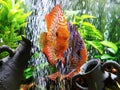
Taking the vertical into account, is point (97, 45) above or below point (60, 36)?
below

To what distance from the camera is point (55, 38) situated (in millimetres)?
1562

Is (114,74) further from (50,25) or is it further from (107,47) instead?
(107,47)

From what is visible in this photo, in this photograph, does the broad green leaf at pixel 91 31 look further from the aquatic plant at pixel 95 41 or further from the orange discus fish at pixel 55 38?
the orange discus fish at pixel 55 38

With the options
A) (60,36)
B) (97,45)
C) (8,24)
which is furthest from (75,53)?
(8,24)

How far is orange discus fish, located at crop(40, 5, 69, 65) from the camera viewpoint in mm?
1549

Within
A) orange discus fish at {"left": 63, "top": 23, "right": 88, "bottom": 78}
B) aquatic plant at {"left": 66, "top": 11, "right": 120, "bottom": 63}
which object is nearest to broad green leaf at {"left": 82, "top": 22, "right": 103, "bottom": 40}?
aquatic plant at {"left": 66, "top": 11, "right": 120, "bottom": 63}

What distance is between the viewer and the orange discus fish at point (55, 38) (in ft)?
5.08

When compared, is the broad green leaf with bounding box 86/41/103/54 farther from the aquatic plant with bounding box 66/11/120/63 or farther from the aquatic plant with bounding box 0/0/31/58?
the aquatic plant with bounding box 0/0/31/58

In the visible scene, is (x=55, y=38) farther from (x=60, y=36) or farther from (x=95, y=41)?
(x=95, y=41)

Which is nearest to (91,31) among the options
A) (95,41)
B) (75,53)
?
(95,41)

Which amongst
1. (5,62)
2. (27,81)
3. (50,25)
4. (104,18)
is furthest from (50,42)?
(104,18)

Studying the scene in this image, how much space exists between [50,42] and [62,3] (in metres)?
0.88

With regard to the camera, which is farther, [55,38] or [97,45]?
[97,45]

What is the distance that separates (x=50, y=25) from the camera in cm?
157
